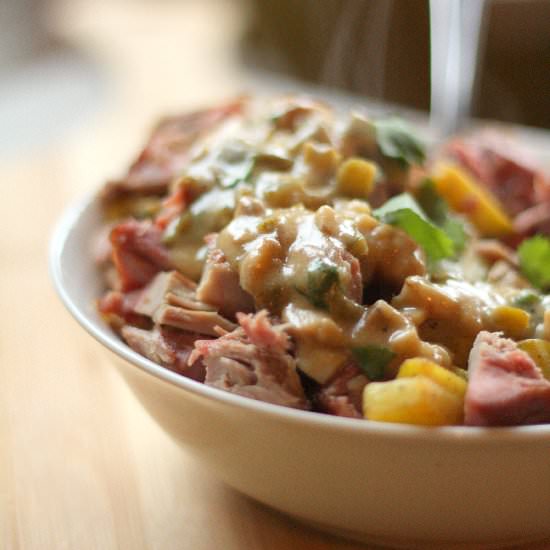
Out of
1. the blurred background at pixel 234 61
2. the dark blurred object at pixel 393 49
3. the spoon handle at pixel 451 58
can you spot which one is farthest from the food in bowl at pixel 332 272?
the blurred background at pixel 234 61

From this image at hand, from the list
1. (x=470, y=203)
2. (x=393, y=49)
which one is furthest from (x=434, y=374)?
(x=393, y=49)

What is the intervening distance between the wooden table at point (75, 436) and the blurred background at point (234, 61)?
0.86 feet

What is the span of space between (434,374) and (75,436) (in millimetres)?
905

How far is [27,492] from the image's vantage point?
1.64 metres

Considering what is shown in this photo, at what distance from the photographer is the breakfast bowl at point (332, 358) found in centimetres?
120

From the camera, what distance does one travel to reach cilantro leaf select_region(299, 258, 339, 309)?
4.47 ft

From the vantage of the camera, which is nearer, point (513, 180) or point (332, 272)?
point (332, 272)

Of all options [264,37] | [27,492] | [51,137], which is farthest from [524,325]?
[264,37]

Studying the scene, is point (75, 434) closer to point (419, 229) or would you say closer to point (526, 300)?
point (419, 229)

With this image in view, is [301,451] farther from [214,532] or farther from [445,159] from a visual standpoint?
[445,159]

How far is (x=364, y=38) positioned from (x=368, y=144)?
3.62ft

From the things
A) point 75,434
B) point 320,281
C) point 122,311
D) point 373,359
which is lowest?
point 75,434

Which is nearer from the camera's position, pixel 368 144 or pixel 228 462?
pixel 228 462

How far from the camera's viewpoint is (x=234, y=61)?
427 cm
